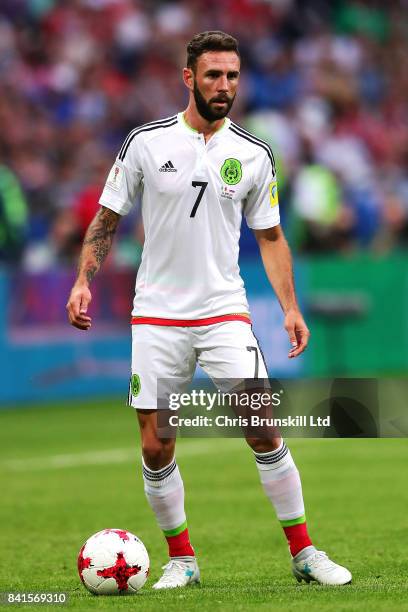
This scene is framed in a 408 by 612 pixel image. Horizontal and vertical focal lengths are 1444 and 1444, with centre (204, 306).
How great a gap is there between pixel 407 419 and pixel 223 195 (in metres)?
1.28

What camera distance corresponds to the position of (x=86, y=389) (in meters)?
15.6

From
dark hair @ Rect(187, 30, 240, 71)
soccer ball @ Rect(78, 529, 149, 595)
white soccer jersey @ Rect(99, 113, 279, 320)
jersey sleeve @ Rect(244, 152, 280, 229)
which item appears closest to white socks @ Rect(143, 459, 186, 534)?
soccer ball @ Rect(78, 529, 149, 595)

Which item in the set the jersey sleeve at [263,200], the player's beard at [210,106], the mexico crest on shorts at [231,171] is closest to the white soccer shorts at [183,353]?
the jersey sleeve at [263,200]

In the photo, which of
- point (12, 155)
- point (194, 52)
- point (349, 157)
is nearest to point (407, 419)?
point (194, 52)

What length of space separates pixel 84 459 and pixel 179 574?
5.56 m

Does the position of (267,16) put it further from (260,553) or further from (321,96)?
(260,553)

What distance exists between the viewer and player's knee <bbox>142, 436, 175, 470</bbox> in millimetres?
6535

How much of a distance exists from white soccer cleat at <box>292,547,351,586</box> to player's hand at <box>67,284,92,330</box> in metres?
1.44

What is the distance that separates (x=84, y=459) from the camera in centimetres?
1210

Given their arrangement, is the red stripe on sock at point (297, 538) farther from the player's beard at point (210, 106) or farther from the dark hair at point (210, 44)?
the dark hair at point (210, 44)

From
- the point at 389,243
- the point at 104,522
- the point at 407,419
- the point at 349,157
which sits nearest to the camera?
the point at 407,419

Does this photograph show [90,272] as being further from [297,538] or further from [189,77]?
[297,538]

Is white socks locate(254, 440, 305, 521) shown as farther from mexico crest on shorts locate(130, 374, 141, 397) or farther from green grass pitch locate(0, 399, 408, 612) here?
mexico crest on shorts locate(130, 374, 141, 397)

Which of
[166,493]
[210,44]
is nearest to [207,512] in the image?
[166,493]
